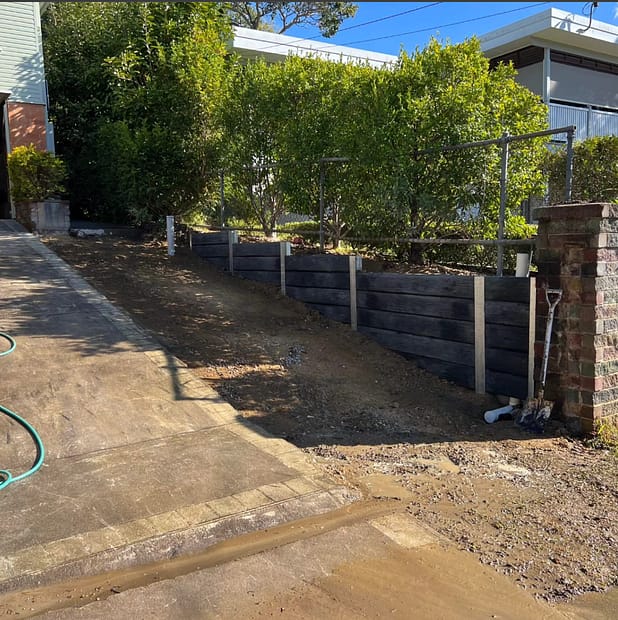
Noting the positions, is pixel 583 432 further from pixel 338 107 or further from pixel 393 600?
pixel 338 107

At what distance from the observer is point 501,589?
285 cm

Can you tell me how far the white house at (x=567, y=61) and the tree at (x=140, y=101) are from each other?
8471 mm

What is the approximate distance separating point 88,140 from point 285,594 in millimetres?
14176

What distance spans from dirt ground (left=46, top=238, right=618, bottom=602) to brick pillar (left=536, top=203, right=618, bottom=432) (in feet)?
1.19

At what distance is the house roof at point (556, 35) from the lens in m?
15.8

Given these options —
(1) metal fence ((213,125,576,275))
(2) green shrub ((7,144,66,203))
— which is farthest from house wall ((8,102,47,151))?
(1) metal fence ((213,125,576,275))

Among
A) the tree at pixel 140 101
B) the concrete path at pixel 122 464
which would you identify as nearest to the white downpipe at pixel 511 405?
the concrete path at pixel 122 464

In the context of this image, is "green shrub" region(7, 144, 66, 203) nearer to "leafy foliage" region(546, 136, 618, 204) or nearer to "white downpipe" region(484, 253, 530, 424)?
"leafy foliage" region(546, 136, 618, 204)

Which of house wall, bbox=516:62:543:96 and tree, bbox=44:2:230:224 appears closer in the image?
tree, bbox=44:2:230:224

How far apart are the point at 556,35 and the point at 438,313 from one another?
542 inches

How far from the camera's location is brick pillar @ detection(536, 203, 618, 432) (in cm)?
477

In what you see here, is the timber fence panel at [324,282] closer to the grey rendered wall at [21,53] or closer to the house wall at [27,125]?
the house wall at [27,125]

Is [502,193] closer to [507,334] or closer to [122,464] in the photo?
[507,334]

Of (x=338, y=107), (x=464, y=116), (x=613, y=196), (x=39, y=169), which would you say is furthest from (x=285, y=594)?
(x=39, y=169)
